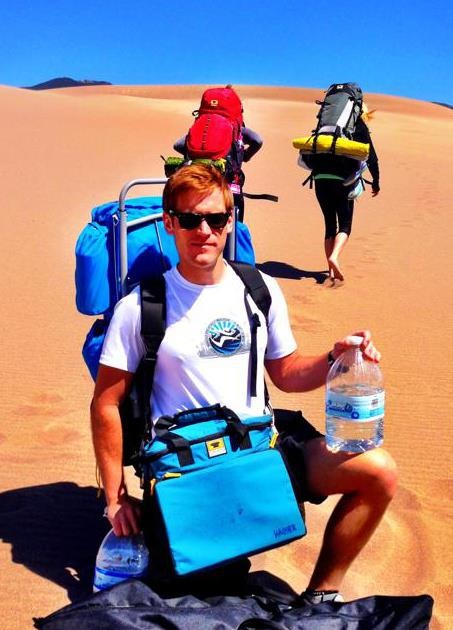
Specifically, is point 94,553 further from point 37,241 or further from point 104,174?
point 104,174

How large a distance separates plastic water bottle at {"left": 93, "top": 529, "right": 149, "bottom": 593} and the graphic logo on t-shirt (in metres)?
0.72

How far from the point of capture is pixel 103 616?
252cm

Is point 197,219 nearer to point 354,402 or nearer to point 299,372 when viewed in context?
point 299,372

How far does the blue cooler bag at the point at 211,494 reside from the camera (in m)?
2.58

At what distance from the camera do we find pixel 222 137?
4027 millimetres

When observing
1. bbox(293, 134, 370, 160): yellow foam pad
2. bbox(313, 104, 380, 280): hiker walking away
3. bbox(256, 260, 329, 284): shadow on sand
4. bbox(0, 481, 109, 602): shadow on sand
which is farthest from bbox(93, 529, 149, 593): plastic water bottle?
bbox(256, 260, 329, 284): shadow on sand

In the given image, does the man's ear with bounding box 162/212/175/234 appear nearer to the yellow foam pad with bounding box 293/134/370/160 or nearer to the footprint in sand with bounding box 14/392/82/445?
the footprint in sand with bounding box 14/392/82/445

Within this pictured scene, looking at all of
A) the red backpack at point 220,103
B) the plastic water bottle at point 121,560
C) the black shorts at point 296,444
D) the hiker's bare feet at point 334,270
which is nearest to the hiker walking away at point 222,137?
the red backpack at point 220,103

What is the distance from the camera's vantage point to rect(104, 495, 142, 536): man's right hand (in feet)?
9.00

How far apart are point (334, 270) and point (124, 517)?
6181mm

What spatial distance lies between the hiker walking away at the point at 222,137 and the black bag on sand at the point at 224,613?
84.9 inches

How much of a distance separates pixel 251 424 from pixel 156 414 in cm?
35


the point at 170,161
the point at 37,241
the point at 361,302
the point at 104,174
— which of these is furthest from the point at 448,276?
the point at 104,174

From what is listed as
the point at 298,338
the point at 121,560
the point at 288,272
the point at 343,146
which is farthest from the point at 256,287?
the point at 288,272
